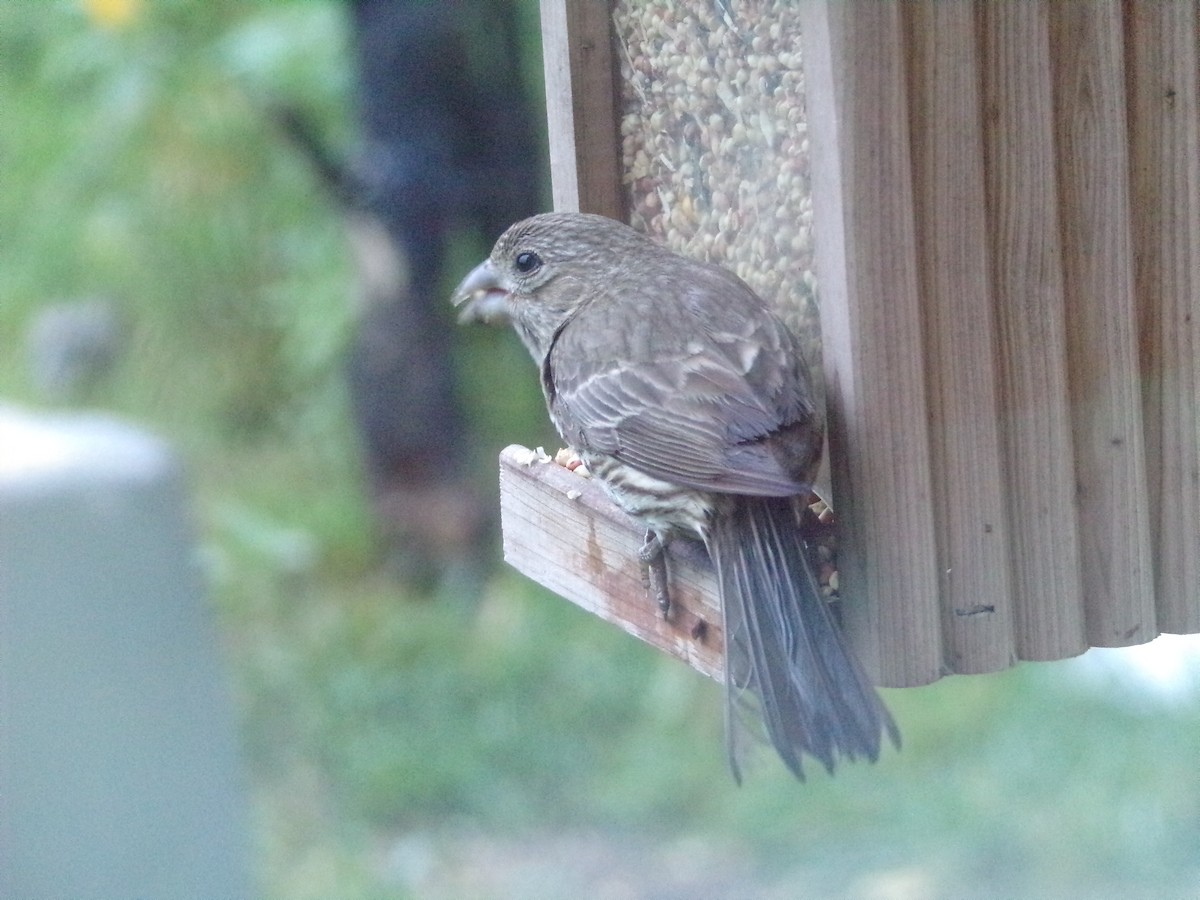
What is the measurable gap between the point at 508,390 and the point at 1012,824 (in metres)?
3.22

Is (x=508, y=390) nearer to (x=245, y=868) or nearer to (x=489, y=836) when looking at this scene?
(x=489, y=836)

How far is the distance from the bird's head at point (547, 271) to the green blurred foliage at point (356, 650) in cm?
213

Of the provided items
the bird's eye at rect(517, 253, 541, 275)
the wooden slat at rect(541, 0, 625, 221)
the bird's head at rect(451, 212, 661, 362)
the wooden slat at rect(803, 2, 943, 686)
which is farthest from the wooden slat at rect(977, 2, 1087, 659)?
the bird's eye at rect(517, 253, 541, 275)

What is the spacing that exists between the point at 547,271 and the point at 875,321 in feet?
3.65

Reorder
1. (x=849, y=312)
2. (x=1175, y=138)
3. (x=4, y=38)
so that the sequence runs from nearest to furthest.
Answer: (x=849, y=312) < (x=1175, y=138) < (x=4, y=38)

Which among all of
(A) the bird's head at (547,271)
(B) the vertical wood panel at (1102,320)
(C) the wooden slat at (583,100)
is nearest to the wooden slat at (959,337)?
(B) the vertical wood panel at (1102,320)

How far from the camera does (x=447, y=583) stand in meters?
7.16

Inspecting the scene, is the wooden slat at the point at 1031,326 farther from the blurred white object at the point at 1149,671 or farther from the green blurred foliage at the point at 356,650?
the blurred white object at the point at 1149,671

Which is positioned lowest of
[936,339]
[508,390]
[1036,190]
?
[508,390]

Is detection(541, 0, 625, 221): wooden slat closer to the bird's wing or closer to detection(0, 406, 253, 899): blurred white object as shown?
the bird's wing

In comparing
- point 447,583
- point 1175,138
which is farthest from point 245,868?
point 1175,138

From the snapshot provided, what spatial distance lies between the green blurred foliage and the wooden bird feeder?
2.40 metres

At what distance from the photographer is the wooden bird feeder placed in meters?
2.46

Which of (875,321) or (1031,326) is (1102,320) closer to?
(1031,326)
